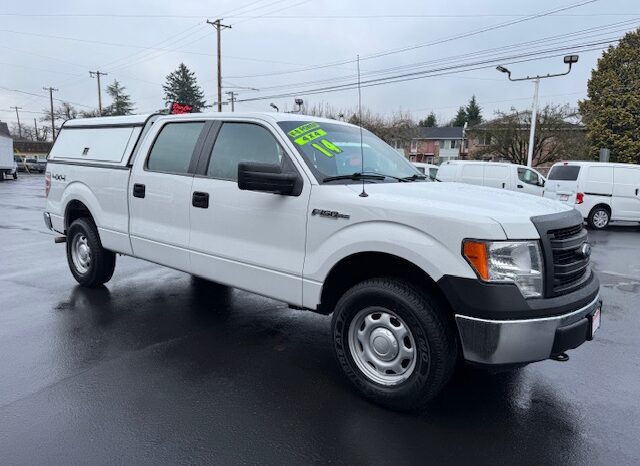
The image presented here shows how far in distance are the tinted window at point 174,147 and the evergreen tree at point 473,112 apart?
79388 mm

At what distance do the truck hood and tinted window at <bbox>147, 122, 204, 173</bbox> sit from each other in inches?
74.1

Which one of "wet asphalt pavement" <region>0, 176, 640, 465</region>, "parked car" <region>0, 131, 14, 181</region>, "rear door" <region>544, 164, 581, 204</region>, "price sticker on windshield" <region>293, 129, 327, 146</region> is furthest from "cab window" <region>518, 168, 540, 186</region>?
"parked car" <region>0, 131, 14, 181</region>

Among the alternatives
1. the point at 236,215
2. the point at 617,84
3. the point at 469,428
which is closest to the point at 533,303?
the point at 469,428

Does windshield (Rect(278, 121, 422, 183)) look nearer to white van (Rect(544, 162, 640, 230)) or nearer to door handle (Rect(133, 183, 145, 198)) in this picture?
door handle (Rect(133, 183, 145, 198))

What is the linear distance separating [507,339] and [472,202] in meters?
0.90

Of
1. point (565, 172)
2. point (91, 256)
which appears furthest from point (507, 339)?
point (565, 172)

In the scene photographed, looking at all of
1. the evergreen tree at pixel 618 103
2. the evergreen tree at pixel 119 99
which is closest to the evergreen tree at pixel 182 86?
the evergreen tree at pixel 119 99

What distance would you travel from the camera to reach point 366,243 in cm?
320

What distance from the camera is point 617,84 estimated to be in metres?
30.6

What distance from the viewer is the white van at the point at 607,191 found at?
14.2 metres

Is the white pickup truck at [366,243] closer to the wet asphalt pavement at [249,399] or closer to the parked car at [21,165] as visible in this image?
the wet asphalt pavement at [249,399]

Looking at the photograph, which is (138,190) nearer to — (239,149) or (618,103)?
(239,149)

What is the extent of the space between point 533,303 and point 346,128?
2438 mm

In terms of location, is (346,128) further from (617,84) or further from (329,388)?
(617,84)
